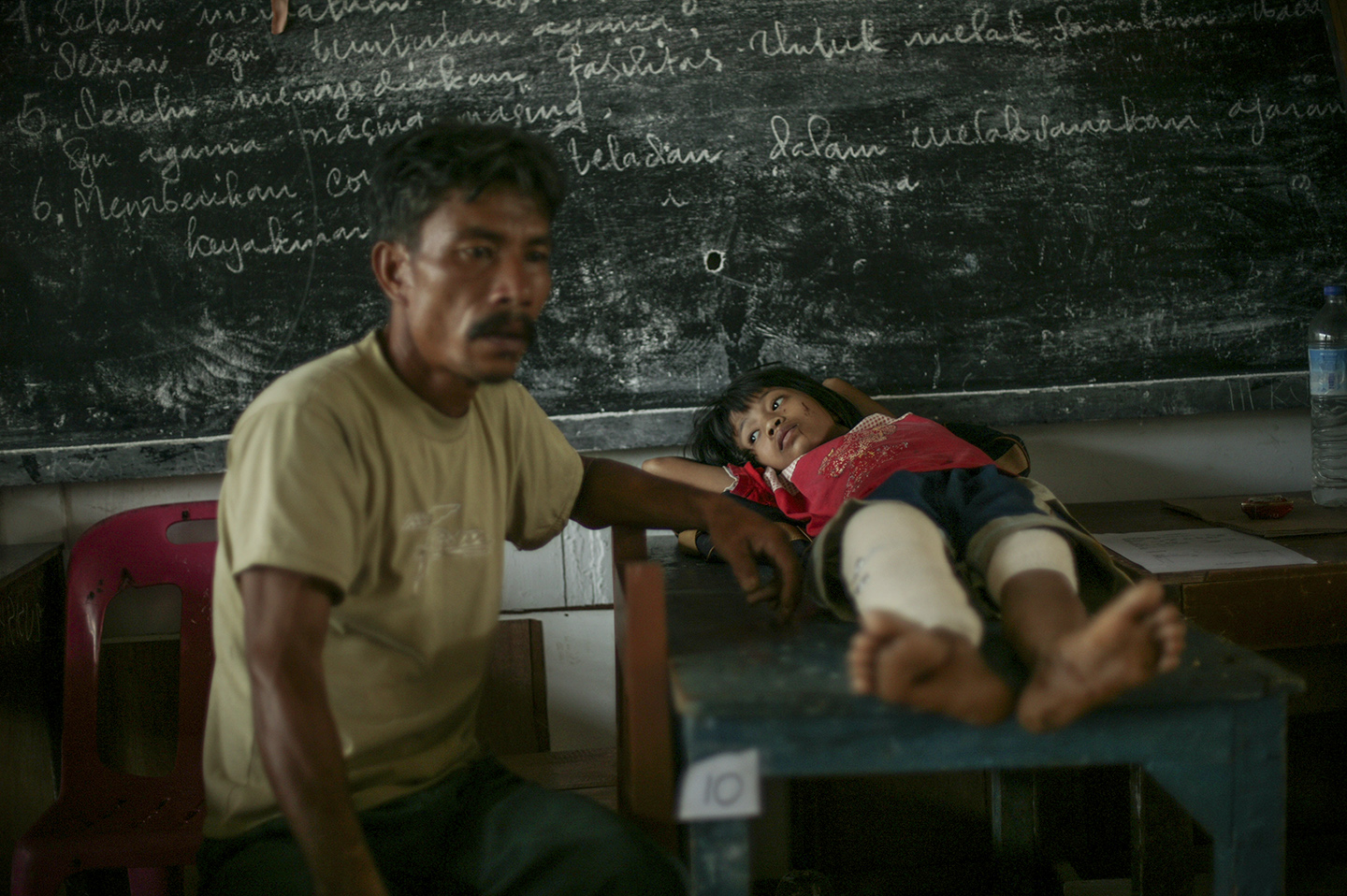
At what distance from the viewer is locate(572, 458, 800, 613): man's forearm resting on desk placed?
1.34 metres

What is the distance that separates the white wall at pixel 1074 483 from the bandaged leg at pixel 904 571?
978 millimetres

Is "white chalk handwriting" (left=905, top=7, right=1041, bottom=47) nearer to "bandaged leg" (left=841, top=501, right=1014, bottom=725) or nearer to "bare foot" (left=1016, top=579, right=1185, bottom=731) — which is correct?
"bandaged leg" (left=841, top=501, right=1014, bottom=725)

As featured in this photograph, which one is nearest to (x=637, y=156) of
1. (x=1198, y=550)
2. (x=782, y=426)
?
(x=782, y=426)

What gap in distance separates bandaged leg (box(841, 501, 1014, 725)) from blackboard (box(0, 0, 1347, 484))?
0.92m

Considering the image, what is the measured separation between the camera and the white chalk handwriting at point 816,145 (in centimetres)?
205

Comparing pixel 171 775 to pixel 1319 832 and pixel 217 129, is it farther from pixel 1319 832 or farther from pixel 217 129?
pixel 1319 832

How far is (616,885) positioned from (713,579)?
1.85 feet

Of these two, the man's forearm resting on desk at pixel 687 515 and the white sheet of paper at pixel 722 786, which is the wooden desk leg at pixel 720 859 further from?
the man's forearm resting on desk at pixel 687 515

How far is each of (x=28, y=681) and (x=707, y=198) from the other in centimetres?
173

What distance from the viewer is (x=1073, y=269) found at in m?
2.09

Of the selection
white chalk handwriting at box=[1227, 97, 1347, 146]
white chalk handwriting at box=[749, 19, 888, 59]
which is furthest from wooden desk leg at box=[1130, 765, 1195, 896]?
white chalk handwriting at box=[749, 19, 888, 59]

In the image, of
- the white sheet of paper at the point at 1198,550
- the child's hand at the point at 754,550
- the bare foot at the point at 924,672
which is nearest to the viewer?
the bare foot at the point at 924,672

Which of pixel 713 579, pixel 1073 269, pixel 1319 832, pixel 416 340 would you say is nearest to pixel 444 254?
pixel 416 340

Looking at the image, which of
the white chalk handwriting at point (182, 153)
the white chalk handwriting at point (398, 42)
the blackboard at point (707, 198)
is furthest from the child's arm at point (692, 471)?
the white chalk handwriting at point (182, 153)
